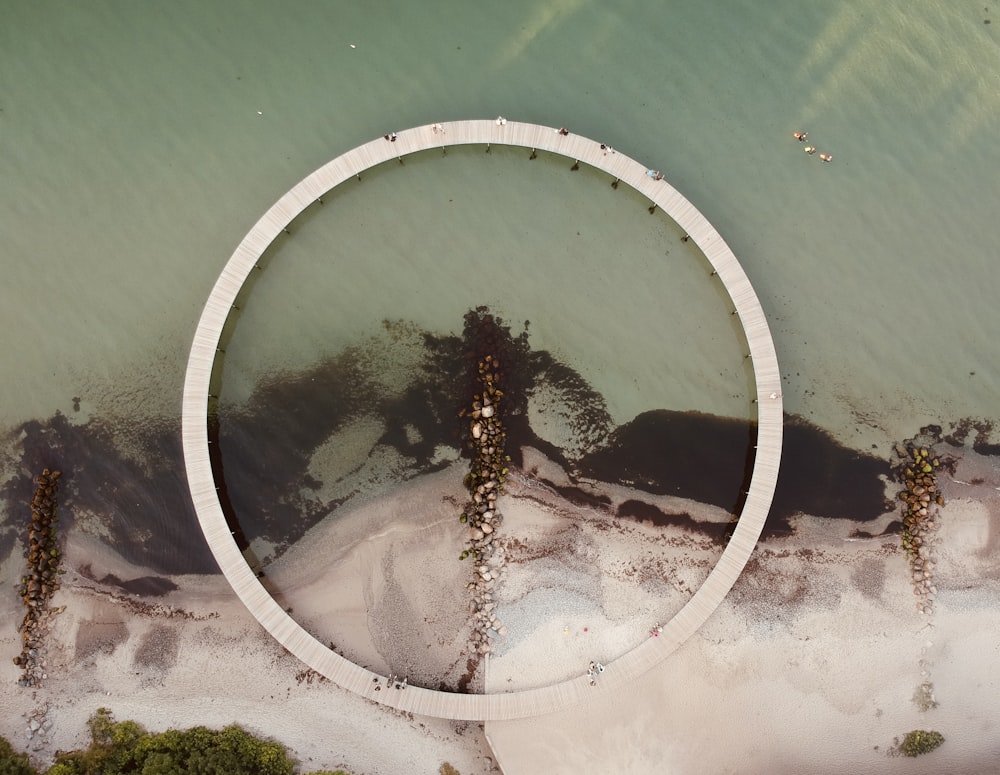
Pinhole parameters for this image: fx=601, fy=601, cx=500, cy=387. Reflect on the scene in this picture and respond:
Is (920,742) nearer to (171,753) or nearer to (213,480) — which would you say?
(171,753)

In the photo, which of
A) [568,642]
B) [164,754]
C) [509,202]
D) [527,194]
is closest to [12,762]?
[164,754]

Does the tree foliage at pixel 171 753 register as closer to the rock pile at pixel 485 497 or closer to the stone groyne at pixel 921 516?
the rock pile at pixel 485 497

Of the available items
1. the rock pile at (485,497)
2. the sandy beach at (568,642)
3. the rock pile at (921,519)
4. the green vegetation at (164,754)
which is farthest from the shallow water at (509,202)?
the green vegetation at (164,754)

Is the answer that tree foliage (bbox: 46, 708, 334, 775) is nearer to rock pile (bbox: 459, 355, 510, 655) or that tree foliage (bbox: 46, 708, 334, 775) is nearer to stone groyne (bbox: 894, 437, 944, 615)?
rock pile (bbox: 459, 355, 510, 655)

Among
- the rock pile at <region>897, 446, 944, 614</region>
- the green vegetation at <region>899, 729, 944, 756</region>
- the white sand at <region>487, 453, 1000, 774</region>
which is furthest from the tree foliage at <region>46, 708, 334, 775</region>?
the rock pile at <region>897, 446, 944, 614</region>

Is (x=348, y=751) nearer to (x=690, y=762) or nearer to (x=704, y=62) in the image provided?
(x=690, y=762)

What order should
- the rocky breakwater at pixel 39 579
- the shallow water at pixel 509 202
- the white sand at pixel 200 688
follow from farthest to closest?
the shallow water at pixel 509 202
the rocky breakwater at pixel 39 579
the white sand at pixel 200 688

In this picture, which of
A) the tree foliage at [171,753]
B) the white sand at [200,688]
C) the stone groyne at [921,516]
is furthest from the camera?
the stone groyne at [921,516]
